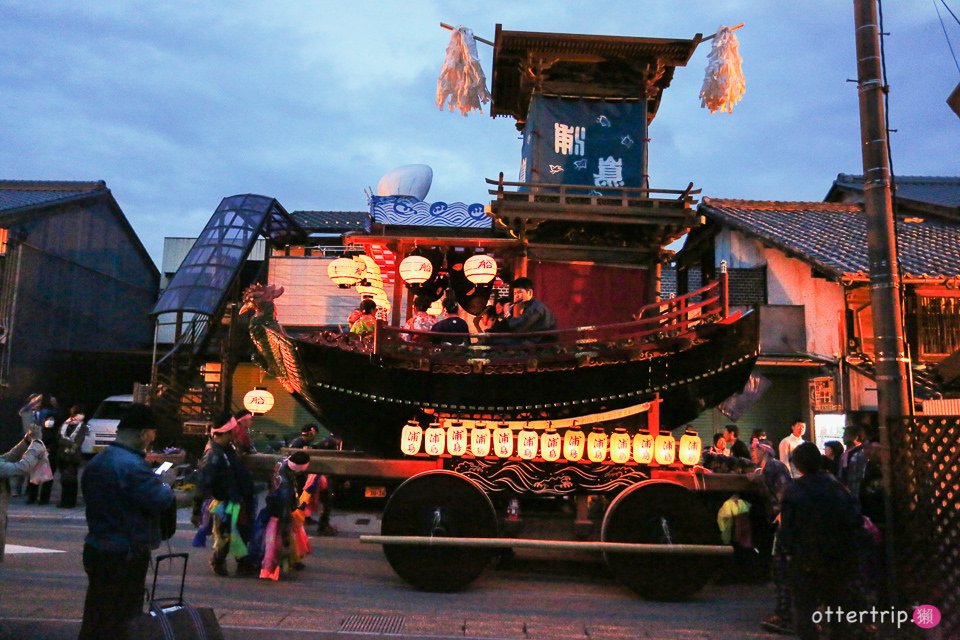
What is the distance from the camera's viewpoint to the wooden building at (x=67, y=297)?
62.4 feet

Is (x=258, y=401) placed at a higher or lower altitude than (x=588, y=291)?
lower

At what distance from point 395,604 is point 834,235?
50.8 feet

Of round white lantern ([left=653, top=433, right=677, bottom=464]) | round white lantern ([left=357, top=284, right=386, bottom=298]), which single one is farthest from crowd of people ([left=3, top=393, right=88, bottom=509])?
round white lantern ([left=653, top=433, right=677, bottom=464])

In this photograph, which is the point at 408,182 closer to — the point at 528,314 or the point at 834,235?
the point at 528,314

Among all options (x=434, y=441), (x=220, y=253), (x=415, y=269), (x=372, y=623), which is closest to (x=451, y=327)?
(x=415, y=269)

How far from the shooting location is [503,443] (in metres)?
7.80

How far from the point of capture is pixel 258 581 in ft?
25.2

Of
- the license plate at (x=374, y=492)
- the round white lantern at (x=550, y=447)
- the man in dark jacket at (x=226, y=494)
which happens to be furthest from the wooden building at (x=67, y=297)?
the round white lantern at (x=550, y=447)

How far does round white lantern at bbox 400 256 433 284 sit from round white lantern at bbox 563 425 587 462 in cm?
322

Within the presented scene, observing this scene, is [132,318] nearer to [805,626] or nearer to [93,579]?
[93,579]

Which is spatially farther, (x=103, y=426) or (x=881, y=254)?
(x=103, y=426)

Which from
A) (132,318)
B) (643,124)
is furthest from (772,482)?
(132,318)

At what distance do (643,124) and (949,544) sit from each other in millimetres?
7483

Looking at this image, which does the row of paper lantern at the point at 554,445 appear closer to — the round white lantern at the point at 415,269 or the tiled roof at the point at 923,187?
the round white lantern at the point at 415,269
